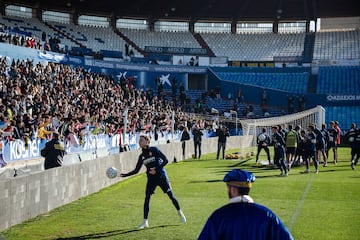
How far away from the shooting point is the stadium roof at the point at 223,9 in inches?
2719

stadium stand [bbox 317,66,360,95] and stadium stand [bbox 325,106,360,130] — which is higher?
stadium stand [bbox 317,66,360,95]

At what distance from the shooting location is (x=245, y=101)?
5934 cm

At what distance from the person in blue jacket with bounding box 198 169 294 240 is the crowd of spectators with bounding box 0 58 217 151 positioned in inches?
641

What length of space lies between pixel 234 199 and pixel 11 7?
58.4 metres

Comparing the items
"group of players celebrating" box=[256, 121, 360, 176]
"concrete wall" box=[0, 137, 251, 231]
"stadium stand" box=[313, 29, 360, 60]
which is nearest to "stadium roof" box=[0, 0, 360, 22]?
"stadium stand" box=[313, 29, 360, 60]

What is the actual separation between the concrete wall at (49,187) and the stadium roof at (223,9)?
5122 centimetres

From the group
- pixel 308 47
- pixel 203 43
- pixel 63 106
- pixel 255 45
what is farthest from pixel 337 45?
pixel 63 106

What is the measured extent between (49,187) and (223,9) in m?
62.2

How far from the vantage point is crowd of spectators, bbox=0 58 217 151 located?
937 inches

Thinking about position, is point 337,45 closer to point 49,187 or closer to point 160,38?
point 160,38

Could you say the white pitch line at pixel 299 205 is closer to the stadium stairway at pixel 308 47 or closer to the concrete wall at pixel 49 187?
the concrete wall at pixel 49 187

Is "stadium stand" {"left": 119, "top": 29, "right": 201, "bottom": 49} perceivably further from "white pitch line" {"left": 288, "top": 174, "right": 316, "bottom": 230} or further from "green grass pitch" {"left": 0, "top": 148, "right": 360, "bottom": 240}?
"white pitch line" {"left": 288, "top": 174, "right": 316, "bottom": 230}

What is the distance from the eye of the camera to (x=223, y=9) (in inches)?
2867

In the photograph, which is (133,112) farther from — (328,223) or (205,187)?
(328,223)
